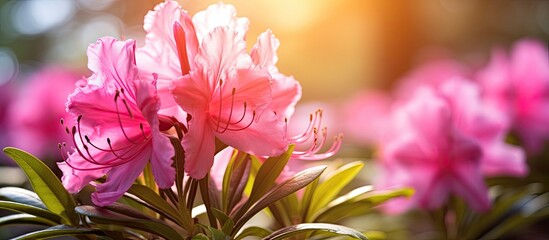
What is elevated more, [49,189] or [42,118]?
[42,118]

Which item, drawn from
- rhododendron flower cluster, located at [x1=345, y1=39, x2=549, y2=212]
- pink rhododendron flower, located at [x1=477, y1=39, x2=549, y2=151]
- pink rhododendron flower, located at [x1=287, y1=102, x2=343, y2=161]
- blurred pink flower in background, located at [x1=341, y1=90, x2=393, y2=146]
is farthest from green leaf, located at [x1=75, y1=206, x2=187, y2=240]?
blurred pink flower in background, located at [x1=341, y1=90, x2=393, y2=146]

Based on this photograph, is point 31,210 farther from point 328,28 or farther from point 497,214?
point 328,28

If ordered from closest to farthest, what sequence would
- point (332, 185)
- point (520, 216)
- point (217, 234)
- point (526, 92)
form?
point (217, 234) < point (332, 185) < point (520, 216) < point (526, 92)

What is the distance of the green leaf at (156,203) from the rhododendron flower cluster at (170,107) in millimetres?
47

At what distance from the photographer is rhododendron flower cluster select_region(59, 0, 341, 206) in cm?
92

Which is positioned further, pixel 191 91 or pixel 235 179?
pixel 235 179

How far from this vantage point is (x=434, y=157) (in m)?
1.58

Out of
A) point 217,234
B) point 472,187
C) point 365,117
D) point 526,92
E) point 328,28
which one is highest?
point 328,28

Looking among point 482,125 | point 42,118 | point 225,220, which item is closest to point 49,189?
point 225,220

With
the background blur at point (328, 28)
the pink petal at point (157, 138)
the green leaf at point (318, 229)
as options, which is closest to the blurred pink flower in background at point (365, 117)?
the green leaf at point (318, 229)

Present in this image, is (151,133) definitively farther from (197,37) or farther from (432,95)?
(432,95)

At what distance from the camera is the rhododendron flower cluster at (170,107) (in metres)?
0.92

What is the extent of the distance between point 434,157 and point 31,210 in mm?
859

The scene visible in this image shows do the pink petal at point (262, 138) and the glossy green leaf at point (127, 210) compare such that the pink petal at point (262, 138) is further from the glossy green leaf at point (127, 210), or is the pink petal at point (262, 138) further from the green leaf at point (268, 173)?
the glossy green leaf at point (127, 210)
